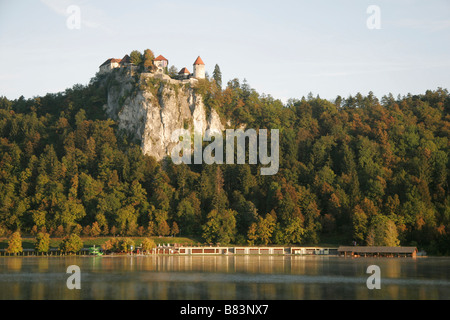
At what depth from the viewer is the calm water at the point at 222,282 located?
1964 inches

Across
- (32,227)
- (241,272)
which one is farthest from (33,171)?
(241,272)

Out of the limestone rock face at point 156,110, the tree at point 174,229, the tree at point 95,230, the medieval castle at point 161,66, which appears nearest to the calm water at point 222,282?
the tree at point 95,230

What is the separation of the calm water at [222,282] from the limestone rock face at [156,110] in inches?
2589

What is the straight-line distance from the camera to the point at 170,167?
13625 centimetres

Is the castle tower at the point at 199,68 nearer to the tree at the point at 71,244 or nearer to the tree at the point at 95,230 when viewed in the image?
the tree at the point at 95,230

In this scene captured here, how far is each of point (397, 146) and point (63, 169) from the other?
252 ft

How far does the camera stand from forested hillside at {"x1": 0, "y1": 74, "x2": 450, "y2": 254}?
112m

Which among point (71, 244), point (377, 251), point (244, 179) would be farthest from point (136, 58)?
point (377, 251)

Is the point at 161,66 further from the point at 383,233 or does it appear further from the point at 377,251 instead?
the point at 377,251

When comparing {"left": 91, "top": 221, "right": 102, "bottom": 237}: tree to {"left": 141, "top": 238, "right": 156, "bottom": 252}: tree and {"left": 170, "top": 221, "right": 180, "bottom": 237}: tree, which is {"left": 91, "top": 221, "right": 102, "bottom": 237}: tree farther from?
{"left": 170, "top": 221, "right": 180, "bottom": 237}: tree

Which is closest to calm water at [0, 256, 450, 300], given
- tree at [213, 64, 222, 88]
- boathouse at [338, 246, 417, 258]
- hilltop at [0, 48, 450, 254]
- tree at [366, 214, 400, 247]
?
boathouse at [338, 246, 417, 258]

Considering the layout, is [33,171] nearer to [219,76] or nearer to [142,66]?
[142,66]

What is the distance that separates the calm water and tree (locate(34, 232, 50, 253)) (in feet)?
84.4
